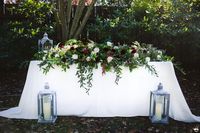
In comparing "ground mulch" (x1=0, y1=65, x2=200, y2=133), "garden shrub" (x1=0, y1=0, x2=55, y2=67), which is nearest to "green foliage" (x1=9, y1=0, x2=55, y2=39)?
"garden shrub" (x1=0, y1=0, x2=55, y2=67)

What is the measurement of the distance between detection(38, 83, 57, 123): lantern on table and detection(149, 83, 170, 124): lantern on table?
3.79 ft

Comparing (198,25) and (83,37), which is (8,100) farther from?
(198,25)

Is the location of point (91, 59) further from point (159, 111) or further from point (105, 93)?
point (159, 111)

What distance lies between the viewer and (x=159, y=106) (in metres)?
4.54

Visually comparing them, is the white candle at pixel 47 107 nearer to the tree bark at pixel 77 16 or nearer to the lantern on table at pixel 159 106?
the lantern on table at pixel 159 106

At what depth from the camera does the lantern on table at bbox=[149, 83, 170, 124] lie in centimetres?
445

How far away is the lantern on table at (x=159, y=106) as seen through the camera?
→ 445cm

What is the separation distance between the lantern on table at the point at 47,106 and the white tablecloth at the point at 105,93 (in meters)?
0.14

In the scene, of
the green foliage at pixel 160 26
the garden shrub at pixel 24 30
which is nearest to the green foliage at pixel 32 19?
the garden shrub at pixel 24 30

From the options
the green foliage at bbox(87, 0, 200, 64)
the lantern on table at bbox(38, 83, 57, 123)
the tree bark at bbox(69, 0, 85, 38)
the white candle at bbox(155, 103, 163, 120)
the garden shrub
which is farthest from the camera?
the green foliage at bbox(87, 0, 200, 64)

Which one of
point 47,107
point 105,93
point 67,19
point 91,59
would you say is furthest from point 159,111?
point 67,19

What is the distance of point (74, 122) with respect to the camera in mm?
4617

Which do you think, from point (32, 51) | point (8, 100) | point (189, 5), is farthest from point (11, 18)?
point (189, 5)

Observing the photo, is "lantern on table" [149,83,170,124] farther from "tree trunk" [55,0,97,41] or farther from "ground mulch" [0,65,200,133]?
"tree trunk" [55,0,97,41]
